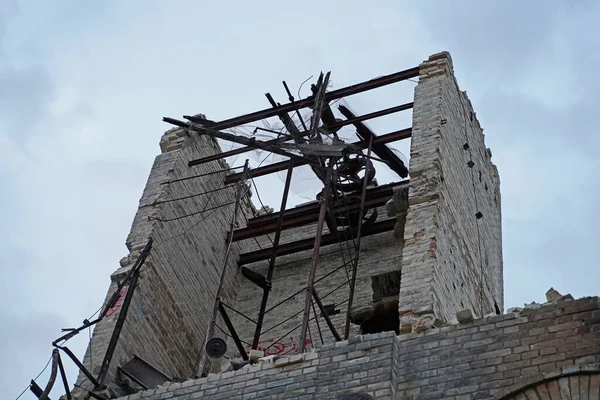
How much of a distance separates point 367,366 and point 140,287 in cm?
485

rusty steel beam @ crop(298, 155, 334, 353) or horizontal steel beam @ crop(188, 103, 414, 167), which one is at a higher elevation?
horizontal steel beam @ crop(188, 103, 414, 167)

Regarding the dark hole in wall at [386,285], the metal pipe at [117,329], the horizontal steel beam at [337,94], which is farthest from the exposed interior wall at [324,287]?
the metal pipe at [117,329]

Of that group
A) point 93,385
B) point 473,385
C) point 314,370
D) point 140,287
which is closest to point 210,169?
point 140,287

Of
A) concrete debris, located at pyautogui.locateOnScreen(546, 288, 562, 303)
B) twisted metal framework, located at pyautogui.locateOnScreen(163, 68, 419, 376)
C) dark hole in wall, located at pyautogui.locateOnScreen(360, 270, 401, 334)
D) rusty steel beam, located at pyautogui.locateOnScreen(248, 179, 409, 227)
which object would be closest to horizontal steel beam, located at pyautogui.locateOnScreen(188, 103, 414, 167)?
twisted metal framework, located at pyautogui.locateOnScreen(163, 68, 419, 376)

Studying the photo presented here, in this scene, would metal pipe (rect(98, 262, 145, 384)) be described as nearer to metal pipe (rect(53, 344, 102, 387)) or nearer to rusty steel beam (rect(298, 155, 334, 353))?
metal pipe (rect(53, 344, 102, 387))

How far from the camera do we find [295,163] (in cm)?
1669

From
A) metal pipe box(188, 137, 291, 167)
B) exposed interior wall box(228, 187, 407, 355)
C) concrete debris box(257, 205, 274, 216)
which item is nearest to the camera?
exposed interior wall box(228, 187, 407, 355)

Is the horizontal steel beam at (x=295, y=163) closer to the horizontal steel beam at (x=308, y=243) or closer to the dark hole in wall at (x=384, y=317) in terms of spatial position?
the horizontal steel beam at (x=308, y=243)

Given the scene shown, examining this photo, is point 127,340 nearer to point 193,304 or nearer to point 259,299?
point 193,304

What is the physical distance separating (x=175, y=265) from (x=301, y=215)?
254 centimetres

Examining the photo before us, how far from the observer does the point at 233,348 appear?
1695 centimetres

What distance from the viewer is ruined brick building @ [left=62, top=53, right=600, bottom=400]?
11.0 metres

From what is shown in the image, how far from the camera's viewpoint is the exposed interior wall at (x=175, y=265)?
15.0 m

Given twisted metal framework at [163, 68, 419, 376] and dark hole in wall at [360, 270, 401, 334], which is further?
twisted metal framework at [163, 68, 419, 376]
